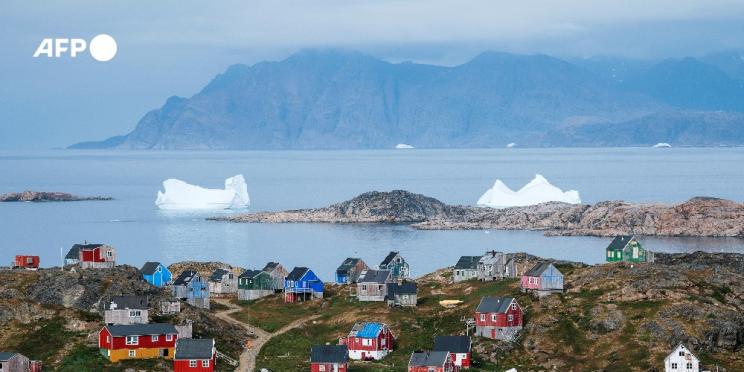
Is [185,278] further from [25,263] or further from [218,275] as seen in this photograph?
[25,263]

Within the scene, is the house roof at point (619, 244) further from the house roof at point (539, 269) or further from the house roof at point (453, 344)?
the house roof at point (453, 344)

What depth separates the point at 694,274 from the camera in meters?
98.6

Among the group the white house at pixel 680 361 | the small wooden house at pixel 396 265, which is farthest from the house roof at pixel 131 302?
the white house at pixel 680 361

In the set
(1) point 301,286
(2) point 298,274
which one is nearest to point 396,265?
(2) point 298,274

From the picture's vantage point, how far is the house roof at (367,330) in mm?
89137

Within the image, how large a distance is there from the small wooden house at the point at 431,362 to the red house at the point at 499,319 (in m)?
9.04

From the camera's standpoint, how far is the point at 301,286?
110375mm

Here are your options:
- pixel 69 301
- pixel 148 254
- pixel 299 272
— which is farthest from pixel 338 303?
pixel 148 254

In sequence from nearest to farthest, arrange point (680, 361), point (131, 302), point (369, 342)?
1. point (680, 361)
2. point (369, 342)
3. point (131, 302)

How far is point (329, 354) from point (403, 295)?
21.1m

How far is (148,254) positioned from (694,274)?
97784mm

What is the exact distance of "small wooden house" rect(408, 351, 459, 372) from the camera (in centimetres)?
8106

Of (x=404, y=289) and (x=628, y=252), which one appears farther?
(x=628, y=252)

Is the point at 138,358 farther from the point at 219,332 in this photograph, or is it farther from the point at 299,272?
the point at 299,272
